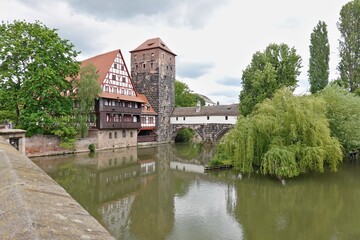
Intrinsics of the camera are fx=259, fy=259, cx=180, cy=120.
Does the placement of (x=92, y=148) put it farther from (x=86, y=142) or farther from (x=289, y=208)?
(x=289, y=208)

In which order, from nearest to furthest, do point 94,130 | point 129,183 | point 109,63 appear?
point 129,183, point 94,130, point 109,63

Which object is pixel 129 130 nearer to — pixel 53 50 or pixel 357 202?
pixel 53 50

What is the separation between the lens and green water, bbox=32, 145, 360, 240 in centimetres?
791

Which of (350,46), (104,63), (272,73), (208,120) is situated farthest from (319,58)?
(104,63)

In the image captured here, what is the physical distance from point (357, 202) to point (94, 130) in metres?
23.0

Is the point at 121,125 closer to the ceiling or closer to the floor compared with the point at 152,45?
closer to the floor

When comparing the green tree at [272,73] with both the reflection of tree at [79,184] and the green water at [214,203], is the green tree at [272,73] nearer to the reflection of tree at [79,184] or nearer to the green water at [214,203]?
the green water at [214,203]

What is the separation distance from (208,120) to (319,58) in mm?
15402

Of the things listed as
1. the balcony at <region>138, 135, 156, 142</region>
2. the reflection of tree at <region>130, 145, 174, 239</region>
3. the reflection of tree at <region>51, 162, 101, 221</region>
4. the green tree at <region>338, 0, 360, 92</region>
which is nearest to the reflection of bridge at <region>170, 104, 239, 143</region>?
the balcony at <region>138, 135, 156, 142</region>

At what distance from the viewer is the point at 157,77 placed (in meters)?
37.8

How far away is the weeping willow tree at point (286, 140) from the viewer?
1293 cm

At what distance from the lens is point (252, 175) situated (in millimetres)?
15164

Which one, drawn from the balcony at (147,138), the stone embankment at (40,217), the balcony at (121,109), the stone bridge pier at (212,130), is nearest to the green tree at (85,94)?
the balcony at (121,109)

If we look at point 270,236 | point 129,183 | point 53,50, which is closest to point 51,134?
point 53,50
